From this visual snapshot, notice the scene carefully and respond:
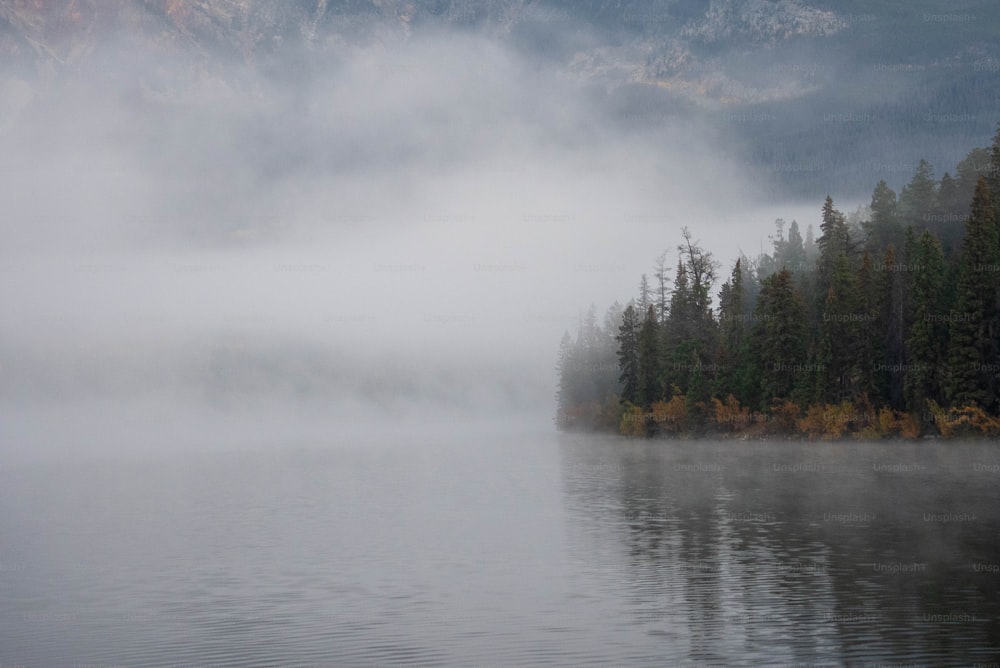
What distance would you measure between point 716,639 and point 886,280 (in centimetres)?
8841

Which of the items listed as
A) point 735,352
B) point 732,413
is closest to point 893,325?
point 735,352

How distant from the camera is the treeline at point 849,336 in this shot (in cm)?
9981

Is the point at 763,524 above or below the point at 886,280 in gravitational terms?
below

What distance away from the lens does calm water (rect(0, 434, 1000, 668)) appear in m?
30.3

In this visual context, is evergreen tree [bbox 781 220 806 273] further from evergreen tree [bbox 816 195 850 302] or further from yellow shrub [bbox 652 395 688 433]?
yellow shrub [bbox 652 395 688 433]

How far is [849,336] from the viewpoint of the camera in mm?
111938

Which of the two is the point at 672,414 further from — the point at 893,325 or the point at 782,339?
the point at 893,325

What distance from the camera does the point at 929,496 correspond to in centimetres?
6456

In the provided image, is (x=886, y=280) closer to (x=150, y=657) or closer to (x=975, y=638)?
(x=975, y=638)

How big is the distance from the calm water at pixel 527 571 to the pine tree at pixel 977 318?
11.6m

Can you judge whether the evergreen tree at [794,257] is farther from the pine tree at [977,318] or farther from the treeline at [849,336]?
the pine tree at [977,318]

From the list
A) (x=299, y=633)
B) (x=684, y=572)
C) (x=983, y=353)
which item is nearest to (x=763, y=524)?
(x=684, y=572)

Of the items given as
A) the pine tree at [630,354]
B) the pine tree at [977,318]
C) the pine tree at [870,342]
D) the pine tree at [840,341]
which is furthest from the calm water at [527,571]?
the pine tree at [630,354]

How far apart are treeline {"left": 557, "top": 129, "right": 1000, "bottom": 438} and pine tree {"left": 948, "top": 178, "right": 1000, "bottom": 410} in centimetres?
12
